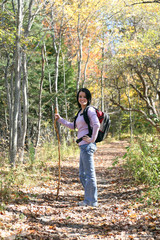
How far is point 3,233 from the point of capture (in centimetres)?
296

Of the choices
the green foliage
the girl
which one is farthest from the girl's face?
the green foliage

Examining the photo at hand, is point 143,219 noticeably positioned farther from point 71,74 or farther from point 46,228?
point 71,74

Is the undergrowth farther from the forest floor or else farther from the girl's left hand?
the girl's left hand

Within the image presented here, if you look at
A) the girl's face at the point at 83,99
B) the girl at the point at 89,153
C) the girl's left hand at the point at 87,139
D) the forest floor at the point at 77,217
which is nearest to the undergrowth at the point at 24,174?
the forest floor at the point at 77,217

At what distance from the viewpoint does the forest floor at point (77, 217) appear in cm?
321

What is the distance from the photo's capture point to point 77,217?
4.00 metres

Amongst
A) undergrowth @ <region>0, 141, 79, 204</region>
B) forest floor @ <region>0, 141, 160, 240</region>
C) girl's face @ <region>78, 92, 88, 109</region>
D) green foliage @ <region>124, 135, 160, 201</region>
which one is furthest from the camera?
green foliage @ <region>124, 135, 160, 201</region>

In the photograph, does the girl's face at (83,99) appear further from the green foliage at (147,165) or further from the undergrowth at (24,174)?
the undergrowth at (24,174)

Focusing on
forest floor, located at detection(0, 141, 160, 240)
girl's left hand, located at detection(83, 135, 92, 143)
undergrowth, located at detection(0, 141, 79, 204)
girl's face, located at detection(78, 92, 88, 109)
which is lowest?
forest floor, located at detection(0, 141, 160, 240)

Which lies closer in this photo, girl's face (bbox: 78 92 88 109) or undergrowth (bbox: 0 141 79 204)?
undergrowth (bbox: 0 141 79 204)

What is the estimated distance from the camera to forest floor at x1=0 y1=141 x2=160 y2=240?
3.21 meters

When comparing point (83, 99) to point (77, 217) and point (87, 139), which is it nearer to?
point (87, 139)

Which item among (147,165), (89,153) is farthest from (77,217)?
(147,165)

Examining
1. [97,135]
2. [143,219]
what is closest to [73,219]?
[143,219]
